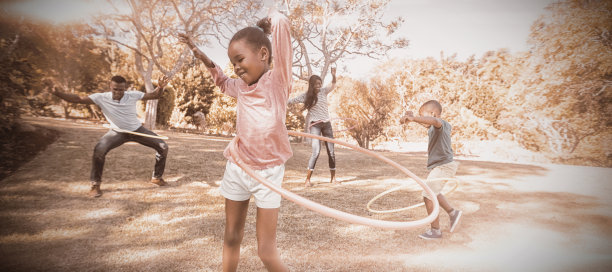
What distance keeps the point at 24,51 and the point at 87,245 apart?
489cm

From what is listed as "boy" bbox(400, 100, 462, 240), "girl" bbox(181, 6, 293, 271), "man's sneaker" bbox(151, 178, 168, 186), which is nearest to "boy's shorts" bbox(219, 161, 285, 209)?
"girl" bbox(181, 6, 293, 271)

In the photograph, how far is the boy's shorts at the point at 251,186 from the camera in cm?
181

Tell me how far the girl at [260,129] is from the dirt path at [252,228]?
884 millimetres

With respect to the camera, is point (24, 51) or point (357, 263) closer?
point (357, 263)

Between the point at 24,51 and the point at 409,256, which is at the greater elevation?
the point at 24,51

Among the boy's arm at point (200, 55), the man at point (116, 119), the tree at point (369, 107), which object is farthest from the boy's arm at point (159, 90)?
the tree at point (369, 107)

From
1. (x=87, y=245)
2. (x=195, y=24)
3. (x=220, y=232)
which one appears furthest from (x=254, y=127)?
(x=195, y=24)

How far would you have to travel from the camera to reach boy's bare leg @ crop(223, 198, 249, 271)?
1958 mm

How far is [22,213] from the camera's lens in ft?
11.6

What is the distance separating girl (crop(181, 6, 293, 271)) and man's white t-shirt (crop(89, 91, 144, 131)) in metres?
3.72

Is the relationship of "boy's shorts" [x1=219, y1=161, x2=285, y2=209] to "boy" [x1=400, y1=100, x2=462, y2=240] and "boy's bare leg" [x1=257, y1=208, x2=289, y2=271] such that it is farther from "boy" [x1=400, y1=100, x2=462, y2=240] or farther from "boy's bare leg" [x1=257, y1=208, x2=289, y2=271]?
"boy" [x1=400, y1=100, x2=462, y2=240]

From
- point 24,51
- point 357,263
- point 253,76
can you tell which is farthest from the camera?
point 24,51

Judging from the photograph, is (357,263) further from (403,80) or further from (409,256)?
(403,80)

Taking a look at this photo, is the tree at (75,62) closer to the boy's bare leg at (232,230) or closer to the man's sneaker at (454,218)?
the boy's bare leg at (232,230)
